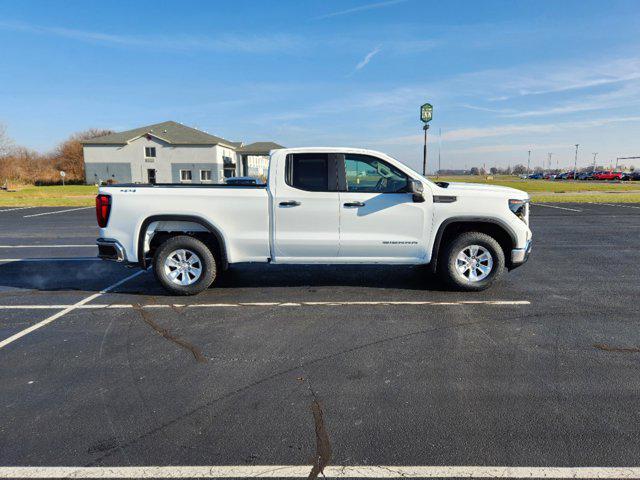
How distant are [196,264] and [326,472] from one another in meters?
4.03

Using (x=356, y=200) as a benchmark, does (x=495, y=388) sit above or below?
below

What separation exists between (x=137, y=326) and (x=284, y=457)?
9.59ft

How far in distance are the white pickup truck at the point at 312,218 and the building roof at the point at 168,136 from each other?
51.1 m

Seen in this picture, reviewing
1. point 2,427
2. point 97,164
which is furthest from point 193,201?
point 97,164

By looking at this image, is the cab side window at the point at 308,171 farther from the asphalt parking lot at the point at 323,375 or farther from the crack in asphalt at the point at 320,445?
the crack in asphalt at the point at 320,445

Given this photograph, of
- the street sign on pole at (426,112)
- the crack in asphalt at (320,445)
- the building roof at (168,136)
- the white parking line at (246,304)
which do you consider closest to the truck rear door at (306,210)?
the white parking line at (246,304)

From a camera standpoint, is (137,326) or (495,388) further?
(137,326)

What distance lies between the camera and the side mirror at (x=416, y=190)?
215 inches

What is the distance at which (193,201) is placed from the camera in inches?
221

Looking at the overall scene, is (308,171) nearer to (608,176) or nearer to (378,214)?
(378,214)

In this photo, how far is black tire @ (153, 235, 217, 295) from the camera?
18.9ft

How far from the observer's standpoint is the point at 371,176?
5762mm

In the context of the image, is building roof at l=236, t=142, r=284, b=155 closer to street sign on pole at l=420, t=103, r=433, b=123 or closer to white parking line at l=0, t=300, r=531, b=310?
street sign on pole at l=420, t=103, r=433, b=123

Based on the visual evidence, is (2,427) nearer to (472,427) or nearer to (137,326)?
(137,326)
